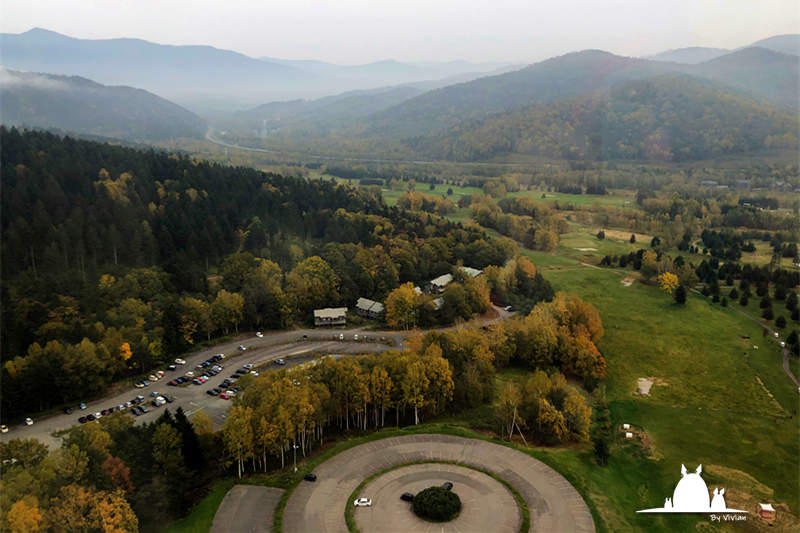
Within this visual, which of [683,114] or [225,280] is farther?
[683,114]

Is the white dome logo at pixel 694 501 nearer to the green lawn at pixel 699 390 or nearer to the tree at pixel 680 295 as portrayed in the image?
the green lawn at pixel 699 390

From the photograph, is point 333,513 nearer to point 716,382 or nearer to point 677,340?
point 716,382

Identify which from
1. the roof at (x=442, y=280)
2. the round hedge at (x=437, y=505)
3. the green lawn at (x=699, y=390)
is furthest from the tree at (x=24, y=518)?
the roof at (x=442, y=280)

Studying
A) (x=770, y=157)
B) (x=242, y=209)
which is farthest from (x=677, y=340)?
(x=770, y=157)

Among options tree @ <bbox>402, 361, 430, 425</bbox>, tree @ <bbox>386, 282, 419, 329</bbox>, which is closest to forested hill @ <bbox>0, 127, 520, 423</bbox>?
tree @ <bbox>386, 282, 419, 329</bbox>

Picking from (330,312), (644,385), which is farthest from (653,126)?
(330,312)

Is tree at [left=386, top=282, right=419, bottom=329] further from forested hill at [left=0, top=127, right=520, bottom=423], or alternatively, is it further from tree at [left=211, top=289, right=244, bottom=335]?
tree at [left=211, top=289, right=244, bottom=335]
